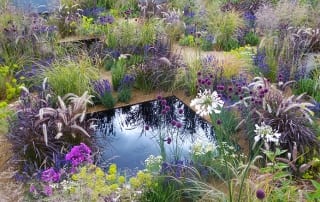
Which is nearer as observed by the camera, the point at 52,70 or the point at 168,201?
the point at 168,201

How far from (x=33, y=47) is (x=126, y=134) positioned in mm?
2166

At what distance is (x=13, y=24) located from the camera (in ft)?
21.1

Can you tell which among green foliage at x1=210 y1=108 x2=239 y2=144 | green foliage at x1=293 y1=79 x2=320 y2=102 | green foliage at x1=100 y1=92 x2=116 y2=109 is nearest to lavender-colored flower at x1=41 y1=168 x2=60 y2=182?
green foliage at x1=210 y1=108 x2=239 y2=144

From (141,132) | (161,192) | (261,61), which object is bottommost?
(141,132)

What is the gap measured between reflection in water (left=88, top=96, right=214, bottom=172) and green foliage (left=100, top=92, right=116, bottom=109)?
7 cm

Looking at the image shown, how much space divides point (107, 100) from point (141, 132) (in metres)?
0.64

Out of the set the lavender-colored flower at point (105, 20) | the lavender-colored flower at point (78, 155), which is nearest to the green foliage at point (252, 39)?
the lavender-colored flower at point (105, 20)

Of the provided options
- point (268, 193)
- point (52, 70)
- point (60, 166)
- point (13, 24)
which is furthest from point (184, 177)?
point (13, 24)

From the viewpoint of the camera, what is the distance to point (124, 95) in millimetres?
5395

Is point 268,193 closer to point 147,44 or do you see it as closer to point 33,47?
point 147,44

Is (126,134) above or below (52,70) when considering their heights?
below

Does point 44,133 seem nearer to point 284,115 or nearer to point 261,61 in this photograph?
point 284,115

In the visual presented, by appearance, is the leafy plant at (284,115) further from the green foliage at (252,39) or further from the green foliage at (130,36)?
the green foliage at (252,39)

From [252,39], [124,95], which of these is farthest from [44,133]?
[252,39]
